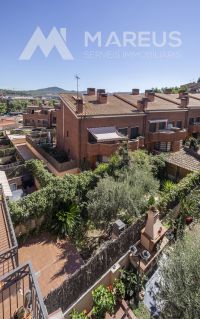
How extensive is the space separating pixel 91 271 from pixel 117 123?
2736 cm

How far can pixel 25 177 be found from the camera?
3647cm

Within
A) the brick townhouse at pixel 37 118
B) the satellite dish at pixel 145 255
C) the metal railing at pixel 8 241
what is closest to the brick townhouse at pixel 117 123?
the metal railing at pixel 8 241

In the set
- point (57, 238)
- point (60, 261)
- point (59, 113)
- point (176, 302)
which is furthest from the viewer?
point (59, 113)

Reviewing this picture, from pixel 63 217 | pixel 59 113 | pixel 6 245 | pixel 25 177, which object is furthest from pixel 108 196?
pixel 59 113

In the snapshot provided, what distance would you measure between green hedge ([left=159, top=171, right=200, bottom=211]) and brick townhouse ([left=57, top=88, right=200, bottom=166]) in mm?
13215

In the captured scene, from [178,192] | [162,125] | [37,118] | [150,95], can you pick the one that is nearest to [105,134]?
[162,125]

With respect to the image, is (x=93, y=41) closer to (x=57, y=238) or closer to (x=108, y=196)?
(x=108, y=196)

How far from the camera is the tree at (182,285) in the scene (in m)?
9.79

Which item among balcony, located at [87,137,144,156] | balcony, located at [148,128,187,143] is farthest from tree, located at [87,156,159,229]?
balcony, located at [148,128,187,143]

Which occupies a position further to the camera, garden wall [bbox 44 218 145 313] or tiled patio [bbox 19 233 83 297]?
tiled patio [bbox 19 233 83 297]

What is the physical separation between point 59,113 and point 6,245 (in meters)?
31.8

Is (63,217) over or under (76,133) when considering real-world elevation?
under

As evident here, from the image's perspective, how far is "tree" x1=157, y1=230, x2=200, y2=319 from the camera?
9.79 meters

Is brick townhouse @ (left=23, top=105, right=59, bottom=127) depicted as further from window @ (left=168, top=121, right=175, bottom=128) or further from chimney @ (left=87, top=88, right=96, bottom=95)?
window @ (left=168, top=121, right=175, bottom=128)
